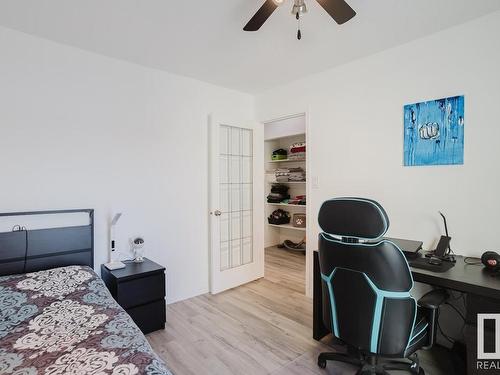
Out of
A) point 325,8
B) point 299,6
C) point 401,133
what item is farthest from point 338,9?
point 401,133

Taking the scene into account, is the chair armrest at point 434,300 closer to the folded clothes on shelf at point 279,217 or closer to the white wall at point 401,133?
the white wall at point 401,133

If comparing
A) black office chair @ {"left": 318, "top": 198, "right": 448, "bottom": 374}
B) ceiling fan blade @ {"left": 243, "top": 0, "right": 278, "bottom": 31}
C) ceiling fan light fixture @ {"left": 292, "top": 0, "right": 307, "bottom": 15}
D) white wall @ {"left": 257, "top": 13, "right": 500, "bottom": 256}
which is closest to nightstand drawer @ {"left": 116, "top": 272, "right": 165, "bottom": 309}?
black office chair @ {"left": 318, "top": 198, "right": 448, "bottom": 374}

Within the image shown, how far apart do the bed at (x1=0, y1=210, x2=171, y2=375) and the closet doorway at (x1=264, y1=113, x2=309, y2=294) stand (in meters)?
2.84

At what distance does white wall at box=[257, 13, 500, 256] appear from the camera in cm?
195

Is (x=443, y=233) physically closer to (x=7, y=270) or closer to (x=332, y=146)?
(x=332, y=146)

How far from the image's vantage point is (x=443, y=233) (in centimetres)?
215

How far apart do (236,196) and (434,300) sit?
93.7 inches

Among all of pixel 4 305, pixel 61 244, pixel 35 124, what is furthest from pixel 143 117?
pixel 4 305

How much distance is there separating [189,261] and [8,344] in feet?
6.18

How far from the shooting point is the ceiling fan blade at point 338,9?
1.47 metres

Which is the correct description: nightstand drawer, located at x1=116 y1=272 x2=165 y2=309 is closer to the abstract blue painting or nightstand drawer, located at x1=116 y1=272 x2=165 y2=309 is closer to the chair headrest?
the chair headrest

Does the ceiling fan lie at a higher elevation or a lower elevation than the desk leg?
higher

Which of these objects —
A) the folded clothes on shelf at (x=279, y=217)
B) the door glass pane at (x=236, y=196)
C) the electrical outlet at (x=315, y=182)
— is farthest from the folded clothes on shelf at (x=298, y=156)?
the electrical outlet at (x=315, y=182)

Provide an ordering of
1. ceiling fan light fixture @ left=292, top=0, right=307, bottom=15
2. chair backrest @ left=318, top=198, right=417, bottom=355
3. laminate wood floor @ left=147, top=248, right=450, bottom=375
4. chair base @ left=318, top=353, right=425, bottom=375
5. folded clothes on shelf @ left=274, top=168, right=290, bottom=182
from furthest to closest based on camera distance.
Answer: folded clothes on shelf @ left=274, top=168, right=290, bottom=182 → laminate wood floor @ left=147, top=248, right=450, bottom=375 → chair base @ left=318, top=353, right=425, bottom=375 → ceiling fan light fixture @ left=292, top=0, right=307, bottom=15 → chair backrest @ left=318, top=198, right=417, bottom=355
